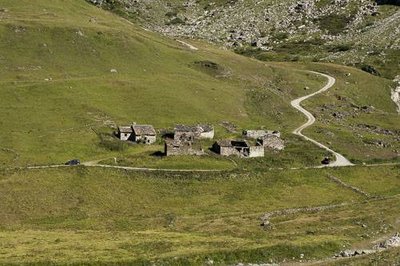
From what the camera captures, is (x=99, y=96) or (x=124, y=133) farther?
(x=99, y=96)

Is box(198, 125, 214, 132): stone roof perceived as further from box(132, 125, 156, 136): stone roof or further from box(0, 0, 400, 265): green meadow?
box(132, 125, 156, 136): stone roof

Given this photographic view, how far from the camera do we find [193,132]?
452 ft

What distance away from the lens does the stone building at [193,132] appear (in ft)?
445

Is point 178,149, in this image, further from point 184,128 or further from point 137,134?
point 184,128

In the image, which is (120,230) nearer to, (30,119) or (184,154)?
(184,154)

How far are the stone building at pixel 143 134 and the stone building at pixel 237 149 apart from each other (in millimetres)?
13848

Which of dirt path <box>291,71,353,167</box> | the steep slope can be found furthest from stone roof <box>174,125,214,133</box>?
dirt path <box>291,71,353,167</box>

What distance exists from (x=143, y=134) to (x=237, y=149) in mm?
20396

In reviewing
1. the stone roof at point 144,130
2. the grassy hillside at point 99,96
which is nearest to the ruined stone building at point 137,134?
the stone roof at point 144,130

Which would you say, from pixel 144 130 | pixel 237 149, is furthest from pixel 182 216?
pixel 144 130

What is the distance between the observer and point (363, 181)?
118 metres

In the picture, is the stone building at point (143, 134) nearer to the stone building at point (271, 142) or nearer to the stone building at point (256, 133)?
the stone building at point (256, 133)

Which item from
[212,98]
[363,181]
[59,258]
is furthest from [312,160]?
[59,258]

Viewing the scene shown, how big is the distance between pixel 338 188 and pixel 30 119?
68.1 meters
